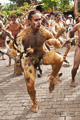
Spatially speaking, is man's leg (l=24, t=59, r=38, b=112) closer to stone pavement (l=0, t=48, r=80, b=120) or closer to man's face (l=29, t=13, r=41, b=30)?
stone pavement (l=0, t=48, r=80, b=120)

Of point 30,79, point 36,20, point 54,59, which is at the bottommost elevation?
point 30,79

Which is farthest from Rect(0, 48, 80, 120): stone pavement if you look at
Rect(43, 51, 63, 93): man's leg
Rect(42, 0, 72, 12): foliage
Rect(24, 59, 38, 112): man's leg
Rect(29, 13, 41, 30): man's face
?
Rect(42, 0, 72, 12): foliage

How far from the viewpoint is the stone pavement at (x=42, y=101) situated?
3.54 meters

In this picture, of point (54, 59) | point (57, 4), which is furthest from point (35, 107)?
point (57, 4)

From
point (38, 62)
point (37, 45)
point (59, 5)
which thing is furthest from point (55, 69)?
point (59, 5)

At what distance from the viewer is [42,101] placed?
419 cm

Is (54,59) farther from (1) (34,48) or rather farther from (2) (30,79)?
(2) (30,79)

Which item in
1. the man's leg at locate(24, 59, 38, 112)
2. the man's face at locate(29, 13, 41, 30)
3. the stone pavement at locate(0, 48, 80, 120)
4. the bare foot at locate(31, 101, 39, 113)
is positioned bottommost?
the stone pavement at locate(0, 48, 80, 120)

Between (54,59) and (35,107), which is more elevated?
(54,59)

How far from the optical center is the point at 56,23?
844 cm

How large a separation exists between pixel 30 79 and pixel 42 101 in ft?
2.88

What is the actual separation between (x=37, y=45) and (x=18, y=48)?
0.40 metres

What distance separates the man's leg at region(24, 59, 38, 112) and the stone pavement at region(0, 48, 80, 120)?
0.18m

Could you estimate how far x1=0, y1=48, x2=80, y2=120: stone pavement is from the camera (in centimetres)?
354
